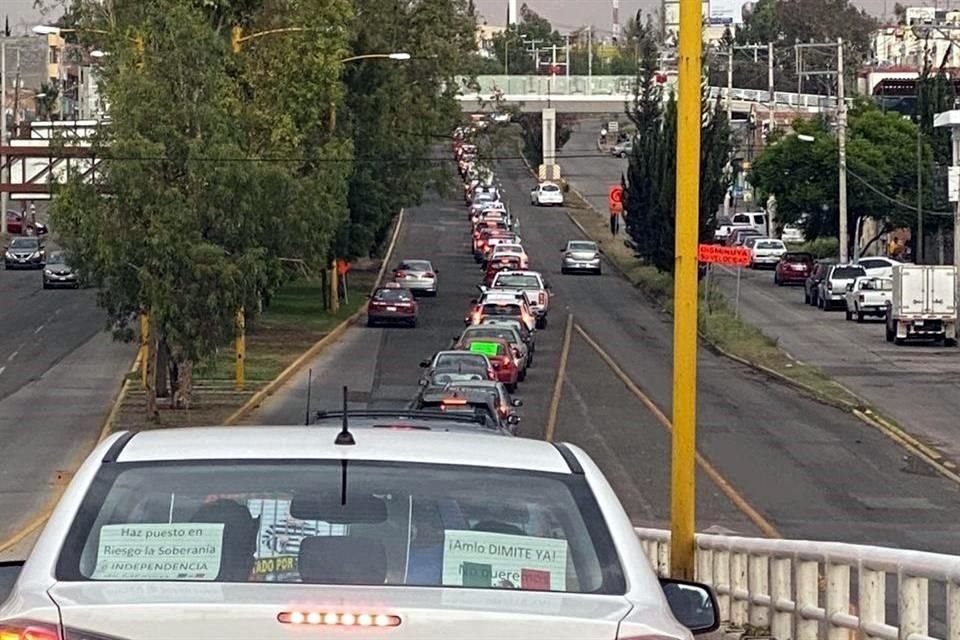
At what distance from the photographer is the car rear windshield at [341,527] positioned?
5.04m

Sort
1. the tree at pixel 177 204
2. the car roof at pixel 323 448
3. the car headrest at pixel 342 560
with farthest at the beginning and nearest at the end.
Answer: the tree at pixel 177 204 < the car roof at pixel 323 448 < the car headrest at pixel 342 560

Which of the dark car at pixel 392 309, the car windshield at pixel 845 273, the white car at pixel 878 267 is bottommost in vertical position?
the dark car at pixel 392 309

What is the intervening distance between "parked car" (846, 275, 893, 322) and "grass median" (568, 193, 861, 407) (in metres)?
4.19

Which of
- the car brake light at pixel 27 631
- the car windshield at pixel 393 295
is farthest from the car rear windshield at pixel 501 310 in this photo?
the car brake light at pixel 27 631

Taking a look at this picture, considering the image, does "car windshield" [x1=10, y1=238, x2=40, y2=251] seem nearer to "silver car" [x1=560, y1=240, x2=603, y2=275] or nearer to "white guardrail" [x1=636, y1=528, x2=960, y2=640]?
"silver car" [x1=560, y1=240, x2=603, y2=275]

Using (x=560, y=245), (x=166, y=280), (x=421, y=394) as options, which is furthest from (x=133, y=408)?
(x=560, y=245)

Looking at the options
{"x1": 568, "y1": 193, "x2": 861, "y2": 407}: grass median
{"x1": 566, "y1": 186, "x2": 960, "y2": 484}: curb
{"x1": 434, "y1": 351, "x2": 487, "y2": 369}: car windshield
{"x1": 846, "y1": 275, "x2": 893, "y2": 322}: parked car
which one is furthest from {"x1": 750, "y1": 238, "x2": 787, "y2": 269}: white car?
{"x1": 434, "y1": 351, "x2": 487, "y2": 369}: car windshield

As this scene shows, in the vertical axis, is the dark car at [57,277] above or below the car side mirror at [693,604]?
below

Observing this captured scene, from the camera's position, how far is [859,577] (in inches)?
414

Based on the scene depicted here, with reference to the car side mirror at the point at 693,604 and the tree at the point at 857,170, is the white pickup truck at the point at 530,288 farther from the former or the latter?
the car side mirror at the point at 693,604

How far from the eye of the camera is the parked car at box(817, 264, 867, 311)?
66750 mm

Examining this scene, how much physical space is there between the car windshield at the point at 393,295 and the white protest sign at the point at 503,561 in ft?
176

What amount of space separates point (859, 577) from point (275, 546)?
19.8 feet

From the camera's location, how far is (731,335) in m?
56.4
